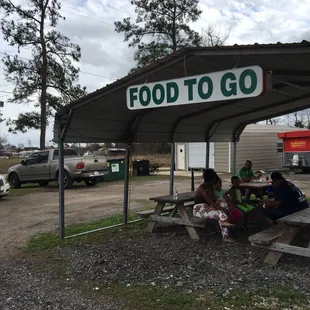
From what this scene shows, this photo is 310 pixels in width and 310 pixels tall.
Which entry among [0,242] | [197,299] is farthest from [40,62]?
[197,299]

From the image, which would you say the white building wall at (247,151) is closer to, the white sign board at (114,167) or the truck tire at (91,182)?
the white sign board at (114,167)

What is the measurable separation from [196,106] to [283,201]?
270cm

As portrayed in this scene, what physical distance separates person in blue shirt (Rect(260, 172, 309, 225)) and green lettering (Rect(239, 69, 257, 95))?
224 cm

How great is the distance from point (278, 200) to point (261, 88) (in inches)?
96.6

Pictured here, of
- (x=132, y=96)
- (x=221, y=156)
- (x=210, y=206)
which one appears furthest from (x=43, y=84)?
(x=210, y=206)

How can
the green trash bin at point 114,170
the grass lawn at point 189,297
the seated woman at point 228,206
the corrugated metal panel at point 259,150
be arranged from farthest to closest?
the corrugated metal panel at point 259,150 < the green trash bin at point 114,170 < the seated woman at point 228,206 < the grass lawn at point 189,297

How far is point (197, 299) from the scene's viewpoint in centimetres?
428

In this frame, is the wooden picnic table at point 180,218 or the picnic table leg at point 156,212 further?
the picnic table leg at point 156,212

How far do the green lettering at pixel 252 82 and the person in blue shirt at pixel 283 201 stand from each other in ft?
7.35

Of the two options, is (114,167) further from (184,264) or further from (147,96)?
(184,264)

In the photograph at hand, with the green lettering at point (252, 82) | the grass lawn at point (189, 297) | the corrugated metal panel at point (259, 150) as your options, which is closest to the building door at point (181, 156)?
the corrugated metal panel at point (259, 150)

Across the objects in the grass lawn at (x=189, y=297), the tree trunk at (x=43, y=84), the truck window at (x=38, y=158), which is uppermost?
the tree trunk at (x=43, y=84)

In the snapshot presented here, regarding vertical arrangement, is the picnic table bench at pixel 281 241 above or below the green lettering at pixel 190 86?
below

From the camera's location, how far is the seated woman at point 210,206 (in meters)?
6.33
